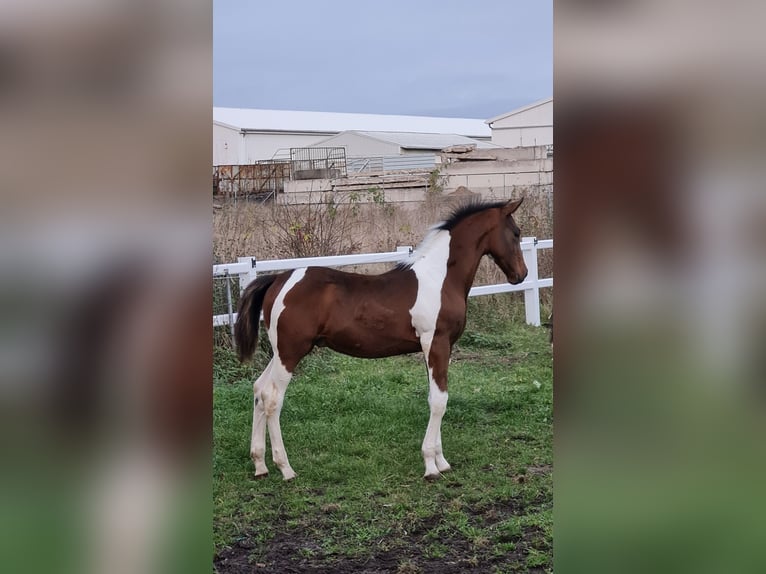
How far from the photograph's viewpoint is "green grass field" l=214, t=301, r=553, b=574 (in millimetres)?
2816

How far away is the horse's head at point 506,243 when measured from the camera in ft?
12.5

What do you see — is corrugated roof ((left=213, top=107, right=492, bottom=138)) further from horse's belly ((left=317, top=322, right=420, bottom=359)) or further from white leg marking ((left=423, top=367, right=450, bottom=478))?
white leg marking ((left=423, top=367, right=450, bottom=478))

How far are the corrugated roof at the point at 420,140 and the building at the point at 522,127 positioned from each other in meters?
0.58

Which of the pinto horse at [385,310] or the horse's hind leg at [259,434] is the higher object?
the pinto horse at [385,310]

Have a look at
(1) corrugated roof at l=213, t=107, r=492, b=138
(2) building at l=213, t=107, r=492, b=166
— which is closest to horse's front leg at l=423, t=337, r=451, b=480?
(2) building at l=213, t=107, r=492, b=166

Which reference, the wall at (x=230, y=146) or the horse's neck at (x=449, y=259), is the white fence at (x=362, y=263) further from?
the wall at (x=230, y=146)

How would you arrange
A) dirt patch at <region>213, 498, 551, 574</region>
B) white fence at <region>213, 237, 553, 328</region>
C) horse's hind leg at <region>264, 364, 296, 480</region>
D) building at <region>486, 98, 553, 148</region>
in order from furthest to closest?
building at <region>486, 98, 553, 148</region> → white fence at <region>213, 237, 553, 328</region> → horse's hind leg at <region>264, 364, 296, 480</region> → dirt patch at <region>213, 498, 551, 574</region>
